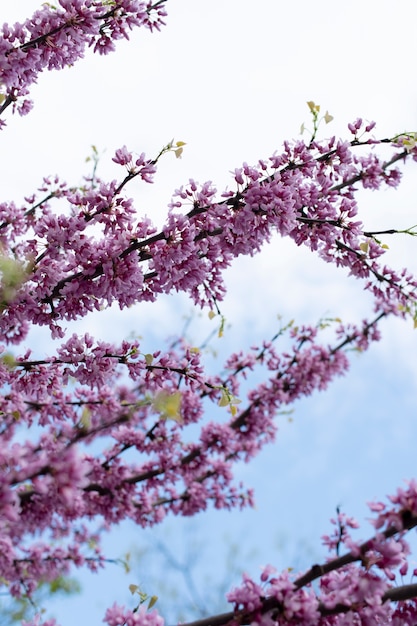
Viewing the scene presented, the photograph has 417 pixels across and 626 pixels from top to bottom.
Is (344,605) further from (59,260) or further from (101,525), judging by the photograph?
(101,525)

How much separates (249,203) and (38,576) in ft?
22.2

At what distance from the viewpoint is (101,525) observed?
9234 millimetres

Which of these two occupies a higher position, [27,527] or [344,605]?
[27,527]

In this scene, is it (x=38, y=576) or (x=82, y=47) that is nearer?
(x=82, y=47)

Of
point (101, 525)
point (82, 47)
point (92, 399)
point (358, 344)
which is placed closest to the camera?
point (82, 47)

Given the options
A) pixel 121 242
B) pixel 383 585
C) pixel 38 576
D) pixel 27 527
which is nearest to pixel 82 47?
pixel 121 242

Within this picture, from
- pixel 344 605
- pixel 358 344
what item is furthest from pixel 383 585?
pixel 358 344

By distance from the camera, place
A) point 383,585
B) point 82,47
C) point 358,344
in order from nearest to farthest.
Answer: point 383,585, point 82,47, point 358,344

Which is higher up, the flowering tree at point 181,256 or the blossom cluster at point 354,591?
the flowering tree at point 181,256

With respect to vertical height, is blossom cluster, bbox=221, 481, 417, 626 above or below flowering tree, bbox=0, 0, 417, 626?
below

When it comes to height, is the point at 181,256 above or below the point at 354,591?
above

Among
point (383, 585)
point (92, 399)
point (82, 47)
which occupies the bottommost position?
point (383, 585)

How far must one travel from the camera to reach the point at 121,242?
13.1ft

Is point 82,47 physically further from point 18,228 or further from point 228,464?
point 228,464
